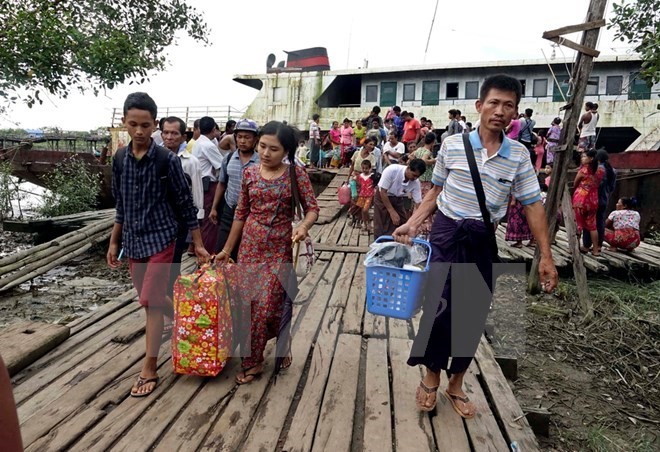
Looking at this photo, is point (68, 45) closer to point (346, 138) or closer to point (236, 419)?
point (236, 419)

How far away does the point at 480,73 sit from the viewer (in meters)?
21.1

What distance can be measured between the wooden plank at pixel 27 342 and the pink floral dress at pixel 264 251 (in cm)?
149

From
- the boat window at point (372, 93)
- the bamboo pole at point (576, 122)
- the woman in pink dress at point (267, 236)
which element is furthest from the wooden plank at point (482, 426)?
the boat window at point (372, 93)

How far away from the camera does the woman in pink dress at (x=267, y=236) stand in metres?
2.91

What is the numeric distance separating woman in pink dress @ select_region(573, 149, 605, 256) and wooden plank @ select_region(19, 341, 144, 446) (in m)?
6.38

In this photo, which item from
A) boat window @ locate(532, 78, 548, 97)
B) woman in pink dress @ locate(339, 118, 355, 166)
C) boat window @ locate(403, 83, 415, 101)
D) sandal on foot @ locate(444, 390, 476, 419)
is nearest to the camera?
sandal on foot @ locate(444, 390, 476, 419)

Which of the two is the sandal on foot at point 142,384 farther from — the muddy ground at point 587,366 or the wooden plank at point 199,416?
the muddy ground at point 587,366

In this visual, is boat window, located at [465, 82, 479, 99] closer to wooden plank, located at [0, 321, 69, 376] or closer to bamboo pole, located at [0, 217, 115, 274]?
bamboo pole, located at [0, 217, 115, 274]

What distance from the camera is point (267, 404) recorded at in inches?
105

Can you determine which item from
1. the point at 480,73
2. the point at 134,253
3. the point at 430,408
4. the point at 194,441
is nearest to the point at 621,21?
the point at 430,408

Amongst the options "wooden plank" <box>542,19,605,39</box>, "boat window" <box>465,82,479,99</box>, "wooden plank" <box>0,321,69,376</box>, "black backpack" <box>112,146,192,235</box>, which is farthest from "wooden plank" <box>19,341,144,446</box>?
"boat window" <box>465,82,479,99</box>

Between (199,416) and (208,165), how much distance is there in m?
3.44

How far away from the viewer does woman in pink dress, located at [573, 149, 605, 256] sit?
682cm

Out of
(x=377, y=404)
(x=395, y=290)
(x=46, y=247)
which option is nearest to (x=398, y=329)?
(x=377, y=404)
